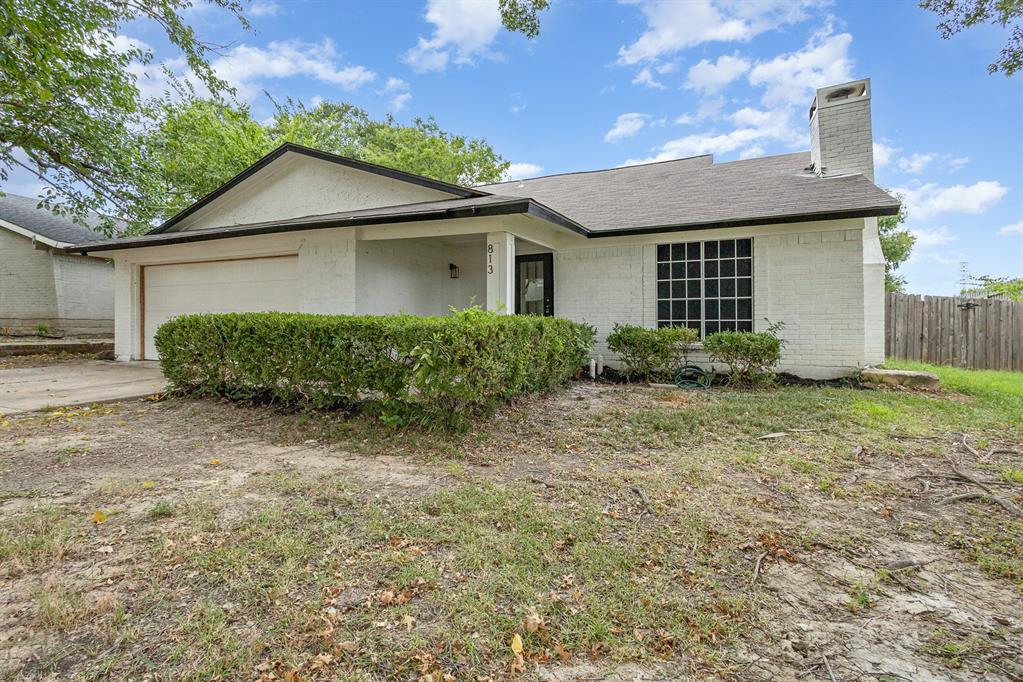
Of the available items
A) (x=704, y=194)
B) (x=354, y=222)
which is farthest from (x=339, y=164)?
(x=704, y=194)

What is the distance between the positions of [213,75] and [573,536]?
11.1 metres

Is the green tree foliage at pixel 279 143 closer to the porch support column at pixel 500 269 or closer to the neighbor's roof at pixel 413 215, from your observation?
the neighbor's roof at pixel 413 215

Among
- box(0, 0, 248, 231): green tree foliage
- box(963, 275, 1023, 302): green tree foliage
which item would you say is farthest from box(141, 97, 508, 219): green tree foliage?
box(963, 275, 1023, 302): green tree foliage

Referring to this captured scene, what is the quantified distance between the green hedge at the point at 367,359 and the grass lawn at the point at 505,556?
0.51 meters

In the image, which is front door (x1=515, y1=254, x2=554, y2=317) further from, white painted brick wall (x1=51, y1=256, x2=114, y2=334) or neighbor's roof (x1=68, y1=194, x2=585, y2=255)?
white painted brick wall (x1=51, y1=256, x2=114, y2=334)

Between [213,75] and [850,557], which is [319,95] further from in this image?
[850,557]

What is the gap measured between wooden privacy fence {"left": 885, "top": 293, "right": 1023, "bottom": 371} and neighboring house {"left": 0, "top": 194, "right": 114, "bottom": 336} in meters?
22.4

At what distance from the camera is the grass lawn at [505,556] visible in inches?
74.3

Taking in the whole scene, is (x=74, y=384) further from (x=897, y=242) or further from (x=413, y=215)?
(x=897, y=242)

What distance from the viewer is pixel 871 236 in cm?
927

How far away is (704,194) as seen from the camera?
9734 millimetres

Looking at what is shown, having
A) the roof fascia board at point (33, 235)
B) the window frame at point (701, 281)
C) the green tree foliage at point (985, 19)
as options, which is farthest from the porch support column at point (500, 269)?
the roof fascia board at point (33, 235)

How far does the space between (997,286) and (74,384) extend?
28.6 metres

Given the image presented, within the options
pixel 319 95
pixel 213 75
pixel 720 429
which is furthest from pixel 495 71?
pixel 319 95
